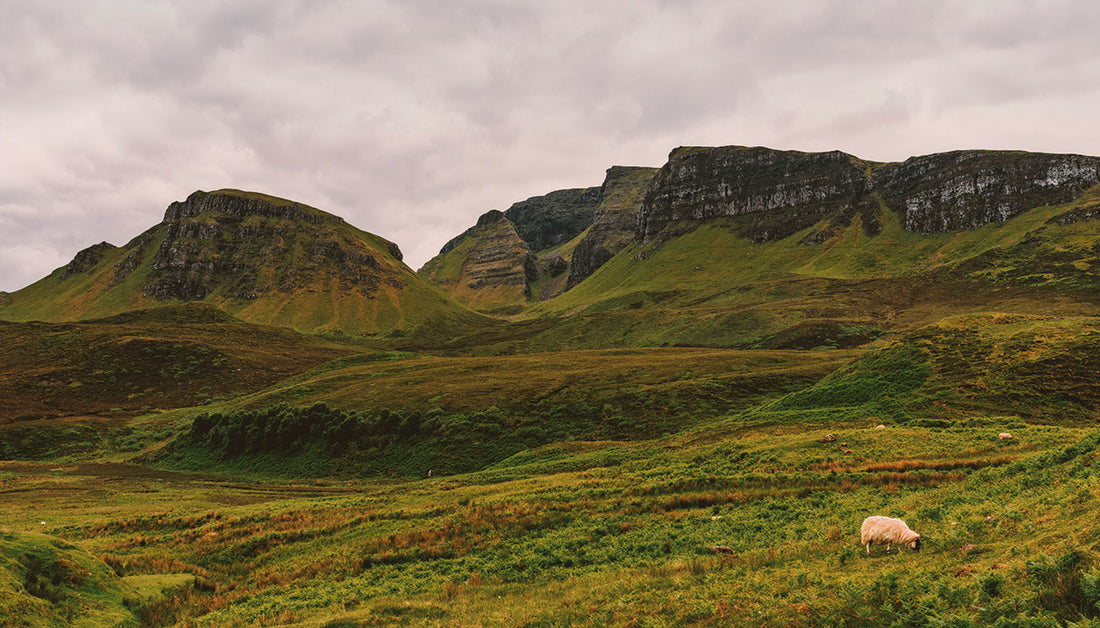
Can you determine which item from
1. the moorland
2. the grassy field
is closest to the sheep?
the grassy field

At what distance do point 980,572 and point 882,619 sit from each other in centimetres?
227

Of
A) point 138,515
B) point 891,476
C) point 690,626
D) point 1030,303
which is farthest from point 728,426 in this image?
point 1030,303

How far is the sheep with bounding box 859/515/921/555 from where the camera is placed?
13867mm

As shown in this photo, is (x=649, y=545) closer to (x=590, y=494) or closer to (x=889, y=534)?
(x=590, y=494)

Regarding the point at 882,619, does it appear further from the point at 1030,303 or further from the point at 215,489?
the point at 1030,303

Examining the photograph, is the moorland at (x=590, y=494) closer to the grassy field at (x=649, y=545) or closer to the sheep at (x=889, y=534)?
the grassy field at (x=649, y=545)

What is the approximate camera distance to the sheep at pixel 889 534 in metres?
13.9

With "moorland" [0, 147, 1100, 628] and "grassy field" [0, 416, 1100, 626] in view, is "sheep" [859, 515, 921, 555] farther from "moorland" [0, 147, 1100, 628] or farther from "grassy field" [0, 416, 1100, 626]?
"moorland" [0, 147, 1100, 628]

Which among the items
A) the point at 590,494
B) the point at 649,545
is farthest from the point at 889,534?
the point at 590,494

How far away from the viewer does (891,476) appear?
23609 mm

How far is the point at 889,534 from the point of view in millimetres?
14289

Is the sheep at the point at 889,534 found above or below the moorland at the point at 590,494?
above

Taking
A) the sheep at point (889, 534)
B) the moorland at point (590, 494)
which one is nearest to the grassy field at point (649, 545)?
the moorland at point (590, 494)

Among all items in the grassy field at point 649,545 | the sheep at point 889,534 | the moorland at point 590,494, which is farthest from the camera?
the sheep at point 889,534
